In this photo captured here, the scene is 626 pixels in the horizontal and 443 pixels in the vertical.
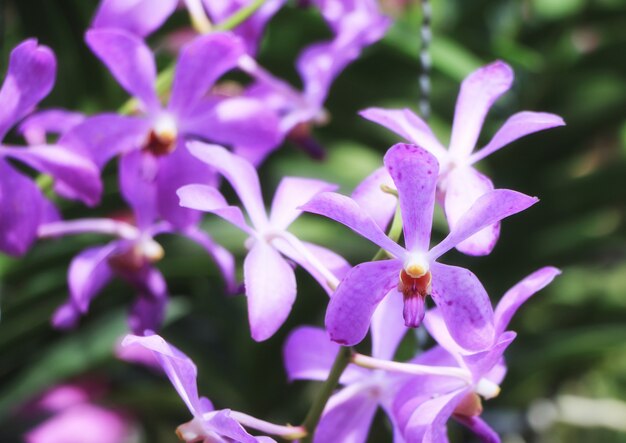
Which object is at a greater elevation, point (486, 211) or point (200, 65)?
point (200, 65)

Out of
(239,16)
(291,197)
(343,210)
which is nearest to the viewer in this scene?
(343,210)

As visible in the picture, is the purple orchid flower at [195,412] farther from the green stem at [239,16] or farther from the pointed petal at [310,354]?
the green stem at [239,16]

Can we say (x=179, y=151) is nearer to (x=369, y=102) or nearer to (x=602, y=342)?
(x=369, y=102)

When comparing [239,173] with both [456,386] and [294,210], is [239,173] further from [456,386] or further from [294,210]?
[456,386]

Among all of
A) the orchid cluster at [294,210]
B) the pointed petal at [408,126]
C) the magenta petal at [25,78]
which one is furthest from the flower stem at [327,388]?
the magenta petal at [25,78]

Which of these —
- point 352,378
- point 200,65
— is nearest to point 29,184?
point 200,65
